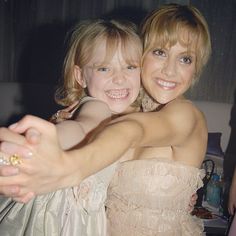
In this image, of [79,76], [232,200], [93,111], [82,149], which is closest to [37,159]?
[82,149]

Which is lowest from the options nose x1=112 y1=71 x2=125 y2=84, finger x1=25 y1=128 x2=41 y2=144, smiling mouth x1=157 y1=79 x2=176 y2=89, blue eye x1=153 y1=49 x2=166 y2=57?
smiling mouth x1=157 y1=79 x2=176 y2=89

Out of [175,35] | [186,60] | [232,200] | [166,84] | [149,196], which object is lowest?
[232,200]

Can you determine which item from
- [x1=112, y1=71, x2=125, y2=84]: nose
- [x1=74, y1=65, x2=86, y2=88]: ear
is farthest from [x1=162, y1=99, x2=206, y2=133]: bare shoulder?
[x1=74, y1=65, x2=86, y2=88]: ear

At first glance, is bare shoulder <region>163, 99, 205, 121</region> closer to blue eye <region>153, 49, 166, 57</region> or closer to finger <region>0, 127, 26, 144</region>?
blue eye <region>153, 49, 166, 57</region>

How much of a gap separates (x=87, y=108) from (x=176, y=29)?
523mm

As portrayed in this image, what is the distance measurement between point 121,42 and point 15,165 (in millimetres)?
828

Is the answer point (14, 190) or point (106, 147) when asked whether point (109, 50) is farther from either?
point (14, 190)

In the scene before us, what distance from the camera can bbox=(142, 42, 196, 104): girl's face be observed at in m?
1.39

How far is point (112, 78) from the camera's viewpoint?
53.0 inches

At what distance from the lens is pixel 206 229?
2.43m

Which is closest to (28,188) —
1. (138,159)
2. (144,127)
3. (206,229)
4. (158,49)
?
(144,127)

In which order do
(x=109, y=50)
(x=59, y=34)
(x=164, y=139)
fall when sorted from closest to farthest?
(x=164, y=139), (x=109, y=50), (x=59, y=34)

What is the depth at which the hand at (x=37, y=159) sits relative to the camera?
602 mm

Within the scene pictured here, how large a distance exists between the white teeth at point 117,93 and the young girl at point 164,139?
4.8 inches
